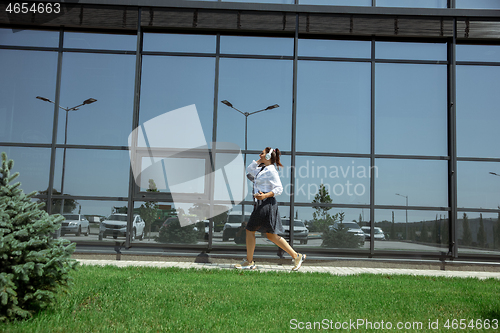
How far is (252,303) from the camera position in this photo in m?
4.12

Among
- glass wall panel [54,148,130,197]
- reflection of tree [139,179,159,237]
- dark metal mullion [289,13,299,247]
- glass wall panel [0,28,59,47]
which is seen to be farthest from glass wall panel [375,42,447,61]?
glass wall panel [0,28,59,47]

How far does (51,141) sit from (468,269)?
8.96 meters

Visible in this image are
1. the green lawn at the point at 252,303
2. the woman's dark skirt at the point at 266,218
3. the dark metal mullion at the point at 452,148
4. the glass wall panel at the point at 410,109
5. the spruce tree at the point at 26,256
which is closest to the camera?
the spruce tree at the point at 26,256

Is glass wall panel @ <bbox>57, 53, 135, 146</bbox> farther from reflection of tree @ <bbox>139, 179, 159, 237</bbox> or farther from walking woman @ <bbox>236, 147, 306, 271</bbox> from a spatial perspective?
walking woman @ <bbox>236, 147, 306, 271</bbox>

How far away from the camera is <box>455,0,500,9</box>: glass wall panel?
28.8ft

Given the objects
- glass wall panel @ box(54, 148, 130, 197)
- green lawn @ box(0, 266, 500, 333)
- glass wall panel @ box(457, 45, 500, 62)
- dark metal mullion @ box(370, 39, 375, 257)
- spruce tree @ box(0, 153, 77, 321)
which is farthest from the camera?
glass wall panel @ box(457, 45, 500, 62)

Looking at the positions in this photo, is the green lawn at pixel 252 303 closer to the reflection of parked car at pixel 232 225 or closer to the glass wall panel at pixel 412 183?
the reflection of parked car at pixel 232 225

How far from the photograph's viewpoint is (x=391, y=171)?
866 centimetres

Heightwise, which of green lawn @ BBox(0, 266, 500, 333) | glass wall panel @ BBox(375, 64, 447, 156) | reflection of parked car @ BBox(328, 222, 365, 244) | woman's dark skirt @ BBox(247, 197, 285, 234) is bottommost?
green lawn @ BBox(0, 266, 500, 333)

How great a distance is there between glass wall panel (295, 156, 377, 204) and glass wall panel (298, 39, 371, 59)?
90.9 inches

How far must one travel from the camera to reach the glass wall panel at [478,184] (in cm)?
847

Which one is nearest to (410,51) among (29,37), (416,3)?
(416,3)

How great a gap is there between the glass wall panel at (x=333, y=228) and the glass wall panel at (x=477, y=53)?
3.98 m

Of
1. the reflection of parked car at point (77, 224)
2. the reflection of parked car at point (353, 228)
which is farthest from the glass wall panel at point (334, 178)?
the reflection of parked car at point (77, 224)
